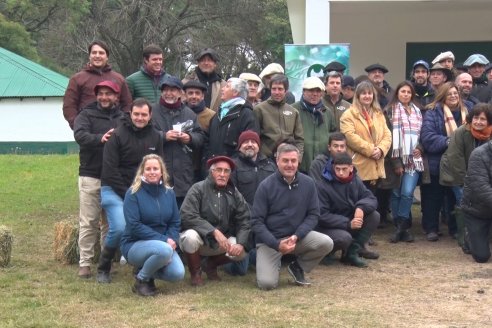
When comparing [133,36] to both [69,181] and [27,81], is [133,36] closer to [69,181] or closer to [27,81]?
[27,81]

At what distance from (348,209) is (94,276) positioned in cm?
248

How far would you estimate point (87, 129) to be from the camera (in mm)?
6773

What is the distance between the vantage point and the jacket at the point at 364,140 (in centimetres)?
802

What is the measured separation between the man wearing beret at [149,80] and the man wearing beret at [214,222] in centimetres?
139

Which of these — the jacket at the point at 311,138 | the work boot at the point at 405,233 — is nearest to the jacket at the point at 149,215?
the jacket at the point at 311,138

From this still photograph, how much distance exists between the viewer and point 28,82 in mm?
33312

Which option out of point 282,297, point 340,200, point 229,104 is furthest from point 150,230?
point 340,200

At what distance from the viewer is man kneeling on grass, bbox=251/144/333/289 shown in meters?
6.49

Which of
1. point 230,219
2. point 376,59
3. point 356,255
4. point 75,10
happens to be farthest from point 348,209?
point 75,10

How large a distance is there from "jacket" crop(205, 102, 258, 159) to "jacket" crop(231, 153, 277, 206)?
219 mm

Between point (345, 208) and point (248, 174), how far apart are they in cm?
101

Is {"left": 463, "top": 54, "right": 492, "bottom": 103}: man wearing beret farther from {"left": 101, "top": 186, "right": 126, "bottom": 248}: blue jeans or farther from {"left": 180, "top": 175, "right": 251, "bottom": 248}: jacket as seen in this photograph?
{"left": 101, "top": 186, "right": 126, "bottom": 248}: blue jeans

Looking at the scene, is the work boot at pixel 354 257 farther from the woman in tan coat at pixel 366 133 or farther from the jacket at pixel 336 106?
the jacket at pixel 336 106

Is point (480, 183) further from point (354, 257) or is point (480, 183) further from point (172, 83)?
point (172, 83)
